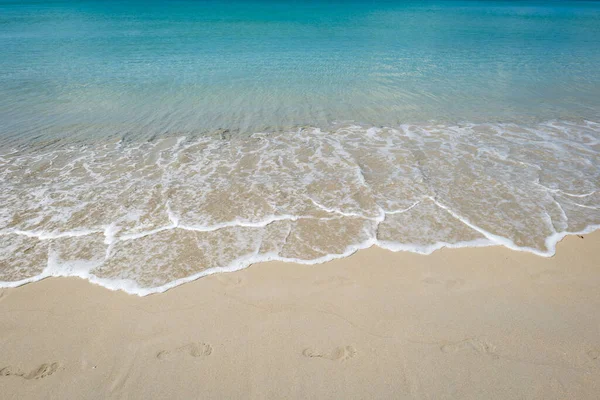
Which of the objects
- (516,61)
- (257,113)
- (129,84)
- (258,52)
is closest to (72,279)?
(257,113)

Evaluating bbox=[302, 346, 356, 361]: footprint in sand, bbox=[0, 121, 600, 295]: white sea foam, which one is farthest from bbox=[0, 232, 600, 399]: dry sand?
bbox=[0, 121, 600, 295]: white sea foam

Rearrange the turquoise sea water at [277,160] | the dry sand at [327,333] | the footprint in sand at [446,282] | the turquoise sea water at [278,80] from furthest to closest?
the turquoise sea water at [278,80]
the turquoise sea water at [277,160]
the footprint in sand at [446,282]
the dry sand at [327,333]

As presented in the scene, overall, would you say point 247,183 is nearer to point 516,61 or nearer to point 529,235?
point 529,235

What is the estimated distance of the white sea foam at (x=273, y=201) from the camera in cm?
520

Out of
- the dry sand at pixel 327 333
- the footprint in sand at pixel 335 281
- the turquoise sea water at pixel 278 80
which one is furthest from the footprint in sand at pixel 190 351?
the turquoise sea water at pixel 278 80

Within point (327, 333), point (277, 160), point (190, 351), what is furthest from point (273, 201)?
point (190, 351)

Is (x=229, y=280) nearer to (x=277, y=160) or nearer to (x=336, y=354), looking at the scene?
(x=336, y=354)

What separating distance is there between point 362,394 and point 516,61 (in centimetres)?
2237

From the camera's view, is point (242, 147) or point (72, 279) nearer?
point (72, 279)

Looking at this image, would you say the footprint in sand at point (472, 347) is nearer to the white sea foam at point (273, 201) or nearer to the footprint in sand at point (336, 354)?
the footprint in sand at point (336, 354)

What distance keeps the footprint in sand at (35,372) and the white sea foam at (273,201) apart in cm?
118

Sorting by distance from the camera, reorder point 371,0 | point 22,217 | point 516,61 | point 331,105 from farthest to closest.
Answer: point 371,0 → point 516,61 → point 331,105 → point 22,217

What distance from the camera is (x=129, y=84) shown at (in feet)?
48.8

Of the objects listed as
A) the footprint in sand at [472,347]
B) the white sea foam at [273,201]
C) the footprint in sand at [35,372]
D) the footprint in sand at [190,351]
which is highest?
the footprint in sand at [35,372]
